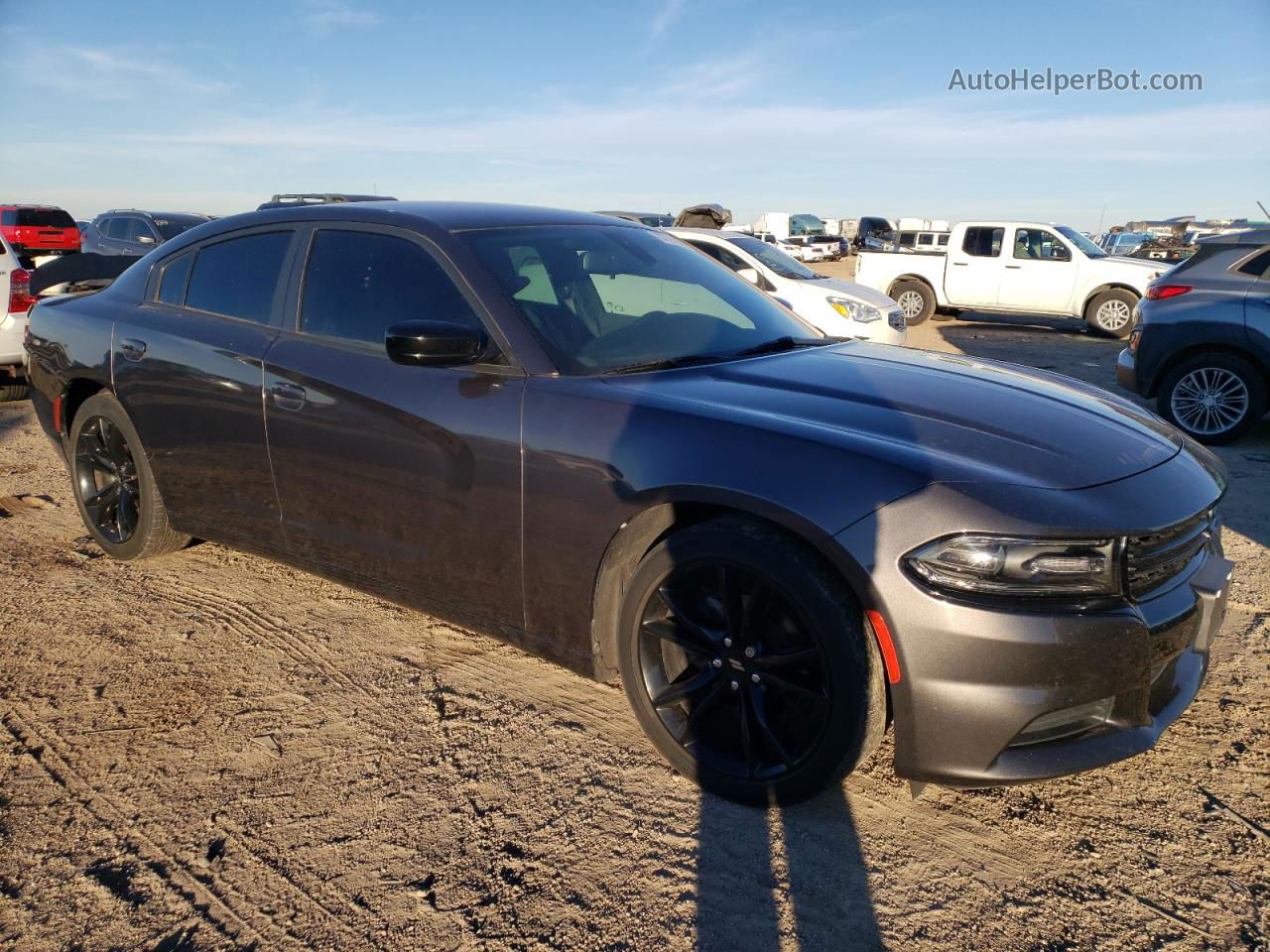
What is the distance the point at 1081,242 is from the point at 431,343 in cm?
1560

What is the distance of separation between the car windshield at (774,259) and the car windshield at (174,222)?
31.8 ft

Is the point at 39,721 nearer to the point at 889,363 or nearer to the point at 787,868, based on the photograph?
the point at 787,868

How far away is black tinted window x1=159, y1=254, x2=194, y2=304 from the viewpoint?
398 centimetres

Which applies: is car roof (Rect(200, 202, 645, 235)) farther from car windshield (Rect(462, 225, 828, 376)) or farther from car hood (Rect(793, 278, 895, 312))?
car hood (Rect(793, 278, 895, 312))

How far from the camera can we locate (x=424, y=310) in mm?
3127

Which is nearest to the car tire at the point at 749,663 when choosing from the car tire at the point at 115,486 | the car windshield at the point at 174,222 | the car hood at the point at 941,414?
the car hood at the point at 941,414

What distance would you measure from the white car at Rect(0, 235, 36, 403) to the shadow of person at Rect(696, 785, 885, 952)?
7.93m

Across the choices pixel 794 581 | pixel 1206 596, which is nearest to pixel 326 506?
pixel 794 581

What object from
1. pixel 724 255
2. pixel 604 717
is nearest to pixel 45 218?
pixel 724 255

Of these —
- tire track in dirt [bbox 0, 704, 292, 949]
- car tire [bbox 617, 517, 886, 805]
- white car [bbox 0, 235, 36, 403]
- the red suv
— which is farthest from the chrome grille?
the red suv

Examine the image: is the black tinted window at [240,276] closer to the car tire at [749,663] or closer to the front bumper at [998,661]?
the car tire at [749,663]

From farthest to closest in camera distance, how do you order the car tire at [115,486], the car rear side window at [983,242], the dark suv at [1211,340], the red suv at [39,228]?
the red suv at [39,228] < the car rear side window at [983,242] < the dark suv at [1211,340] < the car tire at [115,486]

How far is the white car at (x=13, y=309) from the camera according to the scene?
795 cm

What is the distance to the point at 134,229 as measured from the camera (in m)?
16.2
